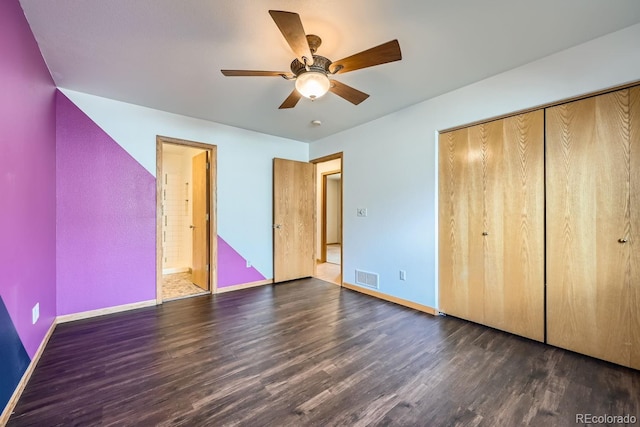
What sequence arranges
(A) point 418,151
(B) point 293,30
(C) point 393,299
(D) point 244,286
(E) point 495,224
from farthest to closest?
(D) point 244,286 → (C) point 393,299 → (A) point 418,151 → (E) point 495,224 → (B) point 293,30

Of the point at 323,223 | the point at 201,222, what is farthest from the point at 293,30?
the point at 323,223

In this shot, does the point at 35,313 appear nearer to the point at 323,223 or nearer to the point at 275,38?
the point at 275,38

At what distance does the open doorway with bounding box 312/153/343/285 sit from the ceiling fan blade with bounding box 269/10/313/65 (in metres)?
2.66

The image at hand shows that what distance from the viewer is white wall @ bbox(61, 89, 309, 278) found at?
3.13m

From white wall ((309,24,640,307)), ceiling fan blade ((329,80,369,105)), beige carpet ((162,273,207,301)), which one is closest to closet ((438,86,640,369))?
white wall ((309,24,640,307))

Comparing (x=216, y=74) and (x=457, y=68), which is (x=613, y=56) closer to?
(x=457, y=68)

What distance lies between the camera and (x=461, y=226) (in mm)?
2879

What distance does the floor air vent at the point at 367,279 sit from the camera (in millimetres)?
3727

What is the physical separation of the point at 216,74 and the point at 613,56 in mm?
3230

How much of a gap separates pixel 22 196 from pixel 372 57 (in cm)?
259

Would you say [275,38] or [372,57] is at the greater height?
[275,38]

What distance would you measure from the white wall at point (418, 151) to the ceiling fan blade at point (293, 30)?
1.31 meters

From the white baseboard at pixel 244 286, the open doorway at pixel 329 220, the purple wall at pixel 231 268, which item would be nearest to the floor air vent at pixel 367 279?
the open doorway at pixel 329 220

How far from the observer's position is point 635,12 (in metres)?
1.77
